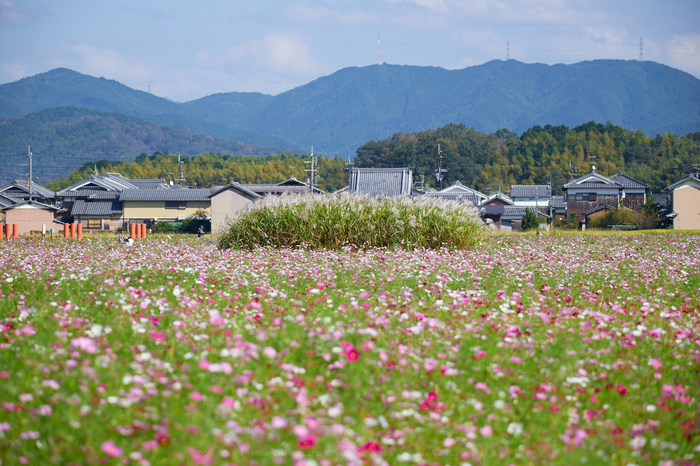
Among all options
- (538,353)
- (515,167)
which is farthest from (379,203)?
(515,167)

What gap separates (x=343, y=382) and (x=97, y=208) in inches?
2075

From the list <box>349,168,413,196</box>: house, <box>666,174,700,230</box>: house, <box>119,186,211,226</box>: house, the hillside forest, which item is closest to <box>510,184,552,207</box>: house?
the hillside forest

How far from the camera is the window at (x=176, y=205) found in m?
50.1

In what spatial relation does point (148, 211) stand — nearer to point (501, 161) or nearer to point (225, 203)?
point (225, 203)

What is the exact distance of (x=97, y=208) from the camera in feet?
167

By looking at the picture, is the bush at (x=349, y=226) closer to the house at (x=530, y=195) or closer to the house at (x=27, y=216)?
the house at (x=27, y=216)

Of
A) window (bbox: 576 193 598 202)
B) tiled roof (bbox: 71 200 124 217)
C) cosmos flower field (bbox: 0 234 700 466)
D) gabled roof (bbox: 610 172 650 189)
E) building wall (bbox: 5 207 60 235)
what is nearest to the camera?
cosmos flower field (bbox: 0 234 700 466)

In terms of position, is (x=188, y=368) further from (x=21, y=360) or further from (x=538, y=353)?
(x=538, y=353)

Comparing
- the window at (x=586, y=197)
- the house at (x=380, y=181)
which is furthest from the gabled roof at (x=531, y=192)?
the house at (x=380, y=181)

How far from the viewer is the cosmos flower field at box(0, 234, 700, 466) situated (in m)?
2.89

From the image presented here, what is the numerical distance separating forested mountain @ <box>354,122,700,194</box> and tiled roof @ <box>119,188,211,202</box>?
4316cm

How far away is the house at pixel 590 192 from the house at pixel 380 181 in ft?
127

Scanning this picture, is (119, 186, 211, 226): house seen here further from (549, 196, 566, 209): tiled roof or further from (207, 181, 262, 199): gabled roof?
(549, 196, 566, 209): tiled roof

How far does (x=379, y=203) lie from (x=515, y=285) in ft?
26.5
